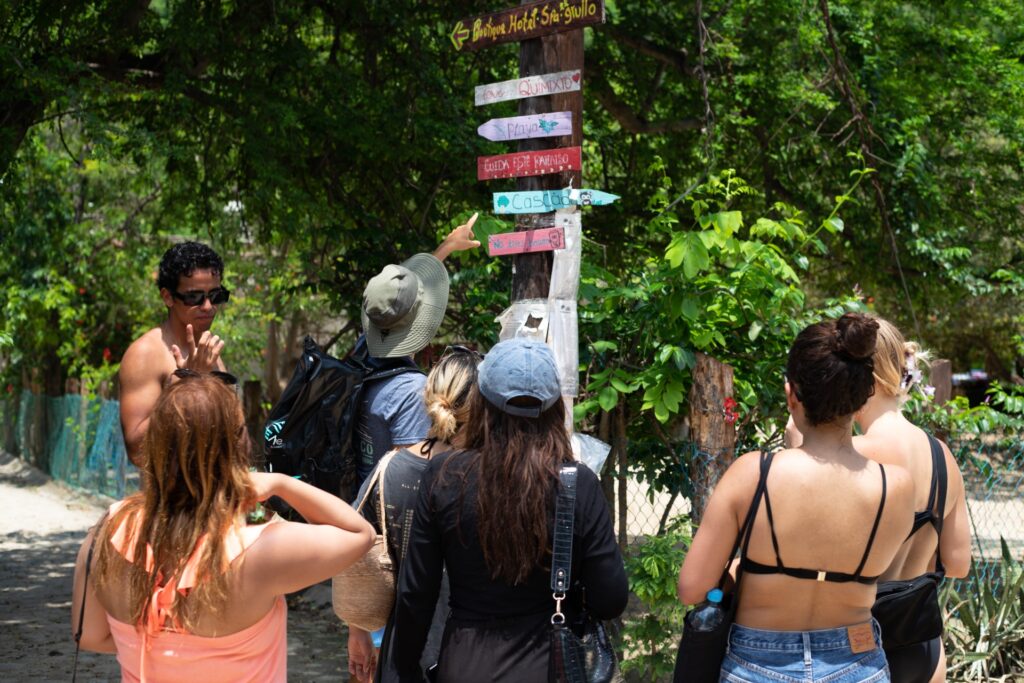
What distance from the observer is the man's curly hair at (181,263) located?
398cm

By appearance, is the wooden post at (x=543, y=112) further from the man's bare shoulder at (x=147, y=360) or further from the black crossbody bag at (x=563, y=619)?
the black crossbody bag at (x=563, y=619)

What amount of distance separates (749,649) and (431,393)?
1129 mm

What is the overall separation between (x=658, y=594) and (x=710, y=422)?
809 mm

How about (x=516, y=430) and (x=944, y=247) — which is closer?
(x=516, y=430)

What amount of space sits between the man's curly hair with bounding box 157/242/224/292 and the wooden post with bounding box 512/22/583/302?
1.28 m

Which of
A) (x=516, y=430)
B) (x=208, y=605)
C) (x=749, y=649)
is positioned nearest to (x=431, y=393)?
(x=516, y=430)

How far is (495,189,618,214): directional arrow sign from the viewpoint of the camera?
14.0 feet

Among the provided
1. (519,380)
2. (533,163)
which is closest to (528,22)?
(533,163)

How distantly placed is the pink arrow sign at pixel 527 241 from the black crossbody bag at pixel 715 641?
1781 mm

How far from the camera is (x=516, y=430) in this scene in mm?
2676

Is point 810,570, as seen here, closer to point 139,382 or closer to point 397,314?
point 397,314

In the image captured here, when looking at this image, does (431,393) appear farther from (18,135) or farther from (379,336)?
(18,135)

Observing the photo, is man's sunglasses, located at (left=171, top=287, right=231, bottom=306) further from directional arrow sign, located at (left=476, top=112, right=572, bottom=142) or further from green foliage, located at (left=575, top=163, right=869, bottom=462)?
green foliage, located at (left=575, top=163, right=869, bottom=462)

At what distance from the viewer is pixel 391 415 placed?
11.7 ft
